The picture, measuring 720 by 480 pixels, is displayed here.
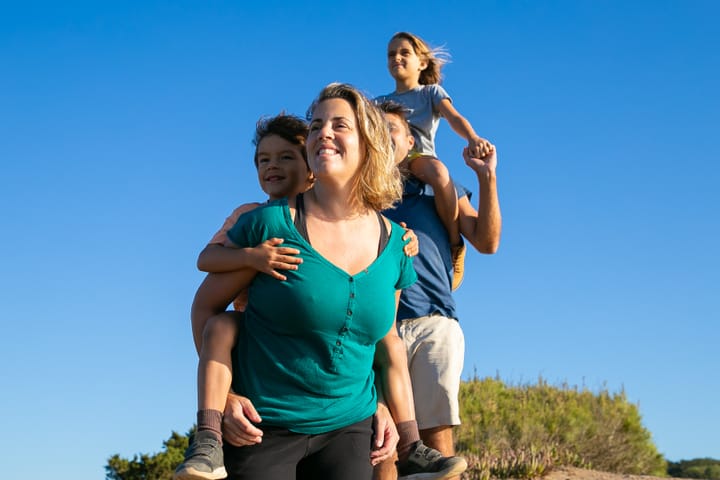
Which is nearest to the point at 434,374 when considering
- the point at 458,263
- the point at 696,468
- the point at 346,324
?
the point at 458,263

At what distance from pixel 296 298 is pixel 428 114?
11.7 feet

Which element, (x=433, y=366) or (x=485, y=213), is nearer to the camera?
(x=433, y=366)

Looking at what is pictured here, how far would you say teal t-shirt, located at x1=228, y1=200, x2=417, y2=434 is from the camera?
318cm

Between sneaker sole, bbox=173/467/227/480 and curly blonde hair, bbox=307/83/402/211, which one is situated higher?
curly blonde hair, bbox=307/83/402/211

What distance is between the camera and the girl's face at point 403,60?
6711mm

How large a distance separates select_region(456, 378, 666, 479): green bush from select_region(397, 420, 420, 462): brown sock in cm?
828

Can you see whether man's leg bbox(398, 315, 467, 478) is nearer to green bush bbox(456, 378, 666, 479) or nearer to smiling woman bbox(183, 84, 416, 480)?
smiling woman bbox(183, 84, 416, 480)

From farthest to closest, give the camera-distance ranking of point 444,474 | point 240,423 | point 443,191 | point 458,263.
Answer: point 458,263 < point 443,191 < point 444,474 < point 240,423

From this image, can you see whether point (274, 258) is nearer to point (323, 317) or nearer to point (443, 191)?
point (323, 317)

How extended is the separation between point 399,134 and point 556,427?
9768 millimetres

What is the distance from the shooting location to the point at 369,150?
349 cm

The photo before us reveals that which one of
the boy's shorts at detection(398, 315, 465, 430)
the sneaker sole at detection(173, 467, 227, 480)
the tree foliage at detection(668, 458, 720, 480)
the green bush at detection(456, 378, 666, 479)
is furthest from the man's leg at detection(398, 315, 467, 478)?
the tree foliage at detection(668, 458, 720, 480)

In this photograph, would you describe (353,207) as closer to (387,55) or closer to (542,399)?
(387,55)

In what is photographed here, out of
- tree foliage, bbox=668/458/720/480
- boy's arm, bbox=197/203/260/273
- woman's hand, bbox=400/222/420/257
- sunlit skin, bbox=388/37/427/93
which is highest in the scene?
sunlit skin, bbox=388/37/427/93
